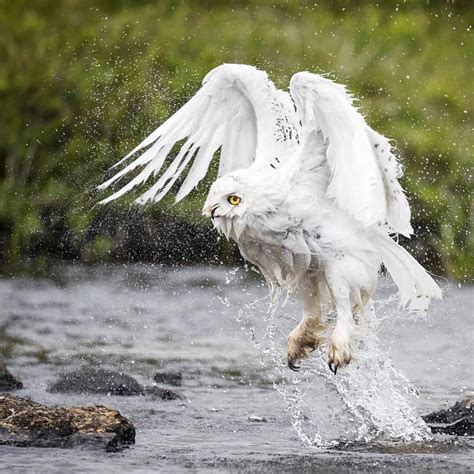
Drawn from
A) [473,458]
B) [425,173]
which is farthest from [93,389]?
[425,173]

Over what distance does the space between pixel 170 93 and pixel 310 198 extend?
1191 centimetres

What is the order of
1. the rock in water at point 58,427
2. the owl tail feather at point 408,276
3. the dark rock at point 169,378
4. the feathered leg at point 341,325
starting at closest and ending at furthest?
the rock in water at point 58,427 < the feathered leg at point 341,325 < the owl tail feather at point 408,276 < the dark rock at point 169,378

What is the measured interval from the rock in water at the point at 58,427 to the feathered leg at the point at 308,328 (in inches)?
49.5

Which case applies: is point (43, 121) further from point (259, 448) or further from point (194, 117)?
point (259, 448)

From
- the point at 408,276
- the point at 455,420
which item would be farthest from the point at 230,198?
the point at 455,420

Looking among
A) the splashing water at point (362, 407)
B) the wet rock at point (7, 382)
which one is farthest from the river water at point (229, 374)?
the wet rock at point (7, 382)

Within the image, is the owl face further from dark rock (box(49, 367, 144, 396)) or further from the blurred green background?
the blurred green background

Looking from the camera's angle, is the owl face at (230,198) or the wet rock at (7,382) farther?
the wet rock at (7,382)

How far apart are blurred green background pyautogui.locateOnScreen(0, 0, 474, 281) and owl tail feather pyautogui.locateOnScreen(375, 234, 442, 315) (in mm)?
8988

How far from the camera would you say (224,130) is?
873 cm

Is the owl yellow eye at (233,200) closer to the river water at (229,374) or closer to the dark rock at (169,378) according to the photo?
the river water at (229,374)

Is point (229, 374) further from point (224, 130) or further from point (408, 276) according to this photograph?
point (408, 276)

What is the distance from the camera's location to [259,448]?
7797mm

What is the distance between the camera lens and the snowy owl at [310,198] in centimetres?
757
